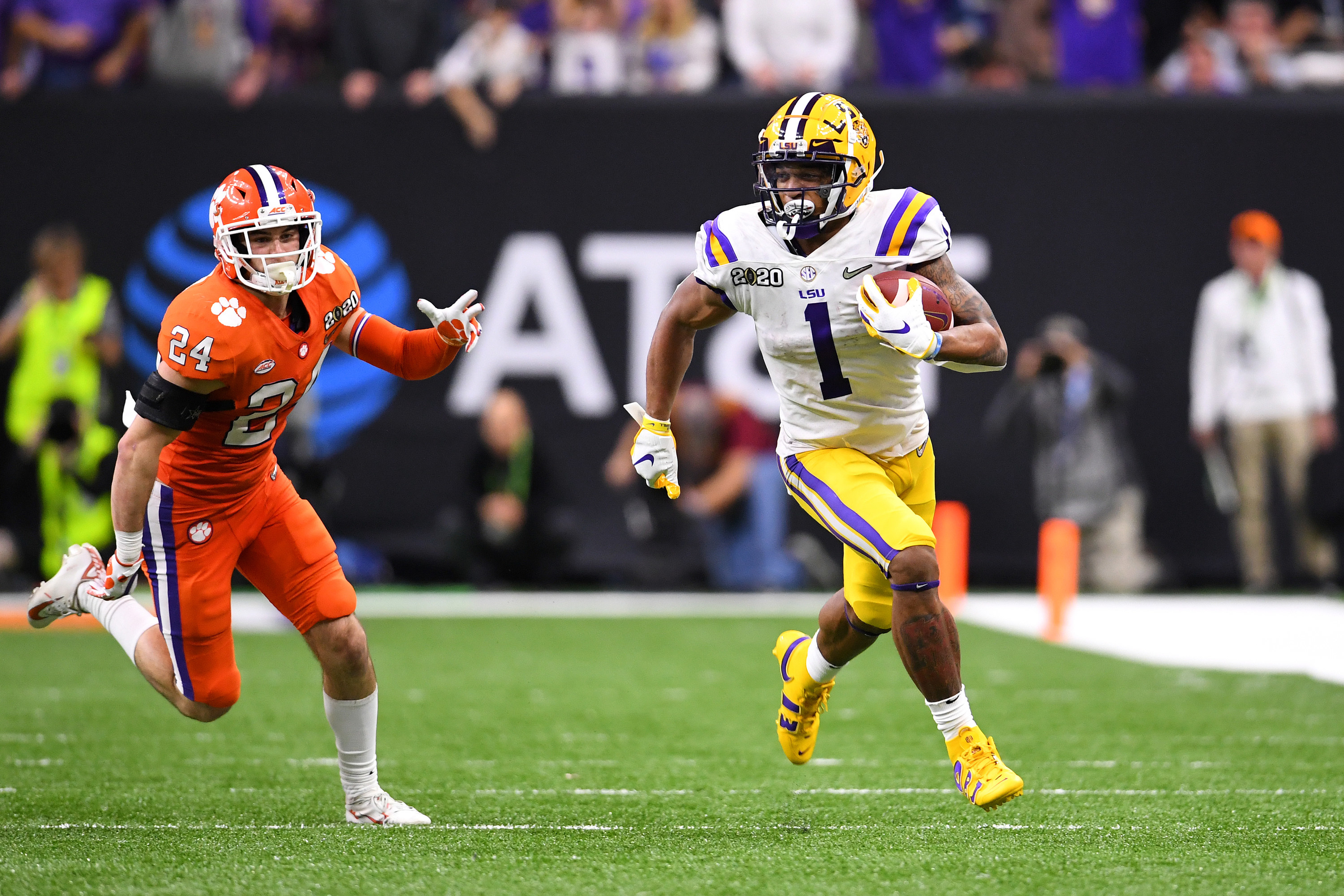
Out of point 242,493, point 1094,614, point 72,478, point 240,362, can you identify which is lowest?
point 1094,614

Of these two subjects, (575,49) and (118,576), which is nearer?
(118,576)

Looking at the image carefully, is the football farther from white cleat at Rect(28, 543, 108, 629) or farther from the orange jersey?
white cleat at Rect(28, 543, 108, 629)

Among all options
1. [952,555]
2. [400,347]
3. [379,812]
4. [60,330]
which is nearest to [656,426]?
[400,347]

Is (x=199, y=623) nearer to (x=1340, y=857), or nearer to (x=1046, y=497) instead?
(x=1340, y=857)

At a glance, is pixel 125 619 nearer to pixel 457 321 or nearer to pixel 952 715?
pixel 457 321

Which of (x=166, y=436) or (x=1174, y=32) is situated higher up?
(x=1174, y=32)

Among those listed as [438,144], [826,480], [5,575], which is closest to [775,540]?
[438,144]

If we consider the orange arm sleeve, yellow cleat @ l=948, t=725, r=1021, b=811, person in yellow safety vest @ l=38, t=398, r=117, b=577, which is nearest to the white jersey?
the orange arm sleeve

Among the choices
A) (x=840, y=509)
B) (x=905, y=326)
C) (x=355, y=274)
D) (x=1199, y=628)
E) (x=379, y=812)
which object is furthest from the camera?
(x=355, y=274)

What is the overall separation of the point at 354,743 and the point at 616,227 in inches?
272

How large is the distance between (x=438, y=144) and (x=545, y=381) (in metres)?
1.68

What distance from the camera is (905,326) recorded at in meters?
4.15

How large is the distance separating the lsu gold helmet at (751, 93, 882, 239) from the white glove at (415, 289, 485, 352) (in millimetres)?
843

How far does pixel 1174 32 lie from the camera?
1207 cm
